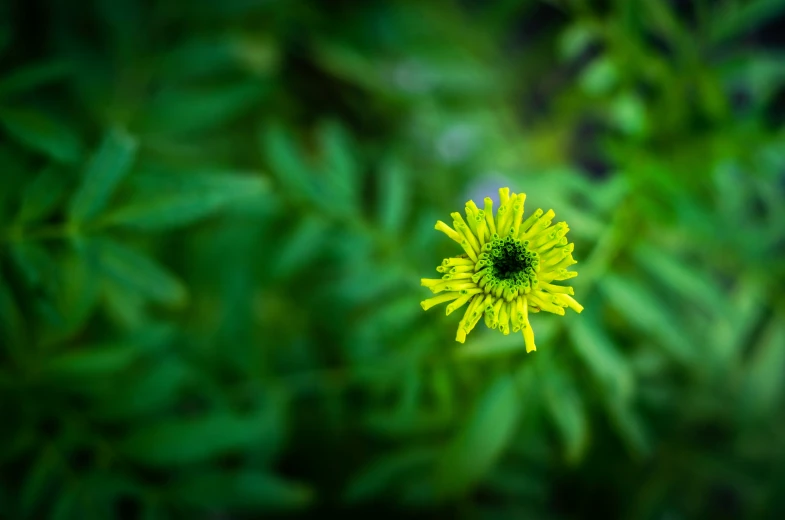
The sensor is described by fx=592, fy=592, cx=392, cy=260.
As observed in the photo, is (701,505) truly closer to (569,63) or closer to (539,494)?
(539,494)

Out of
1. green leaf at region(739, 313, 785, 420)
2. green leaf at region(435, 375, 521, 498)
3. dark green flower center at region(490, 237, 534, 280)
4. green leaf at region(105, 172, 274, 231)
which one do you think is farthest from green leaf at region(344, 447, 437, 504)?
dark green flower center at region(490, 237, 534, 280)

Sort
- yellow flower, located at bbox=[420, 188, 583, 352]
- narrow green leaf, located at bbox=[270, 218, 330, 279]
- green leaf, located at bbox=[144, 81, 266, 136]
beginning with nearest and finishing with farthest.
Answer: yellow flower, located at bbox=[420, 188, 583, 352]
narrow green leaf, located at bbox=[270, 218, 330, 279]
green leaf, located at bbox=[144, 81, 266, 136]

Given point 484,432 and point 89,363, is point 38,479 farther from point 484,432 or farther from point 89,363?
point 484,432

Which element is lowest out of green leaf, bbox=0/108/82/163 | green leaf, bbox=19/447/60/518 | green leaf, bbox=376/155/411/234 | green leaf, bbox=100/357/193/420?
green leaf, bbox=19/447/60/518

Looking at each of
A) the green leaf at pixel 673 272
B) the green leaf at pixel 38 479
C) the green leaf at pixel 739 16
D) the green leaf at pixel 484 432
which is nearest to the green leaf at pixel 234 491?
the green leaf at pixel 38 479

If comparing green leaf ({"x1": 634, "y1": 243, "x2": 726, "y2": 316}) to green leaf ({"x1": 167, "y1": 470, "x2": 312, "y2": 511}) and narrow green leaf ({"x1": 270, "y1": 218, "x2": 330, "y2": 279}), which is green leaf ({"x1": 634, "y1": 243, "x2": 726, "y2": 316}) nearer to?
narrow green leaf ({"x1": 270, "y1": 218, "x2": 330, "y2": 279})

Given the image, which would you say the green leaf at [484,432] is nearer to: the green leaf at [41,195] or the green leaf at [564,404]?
the green leaf at [564,404]

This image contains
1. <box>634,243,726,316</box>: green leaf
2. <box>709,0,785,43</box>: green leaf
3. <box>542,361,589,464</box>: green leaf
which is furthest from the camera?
<box>709,0,785,43</box>: green leaf
